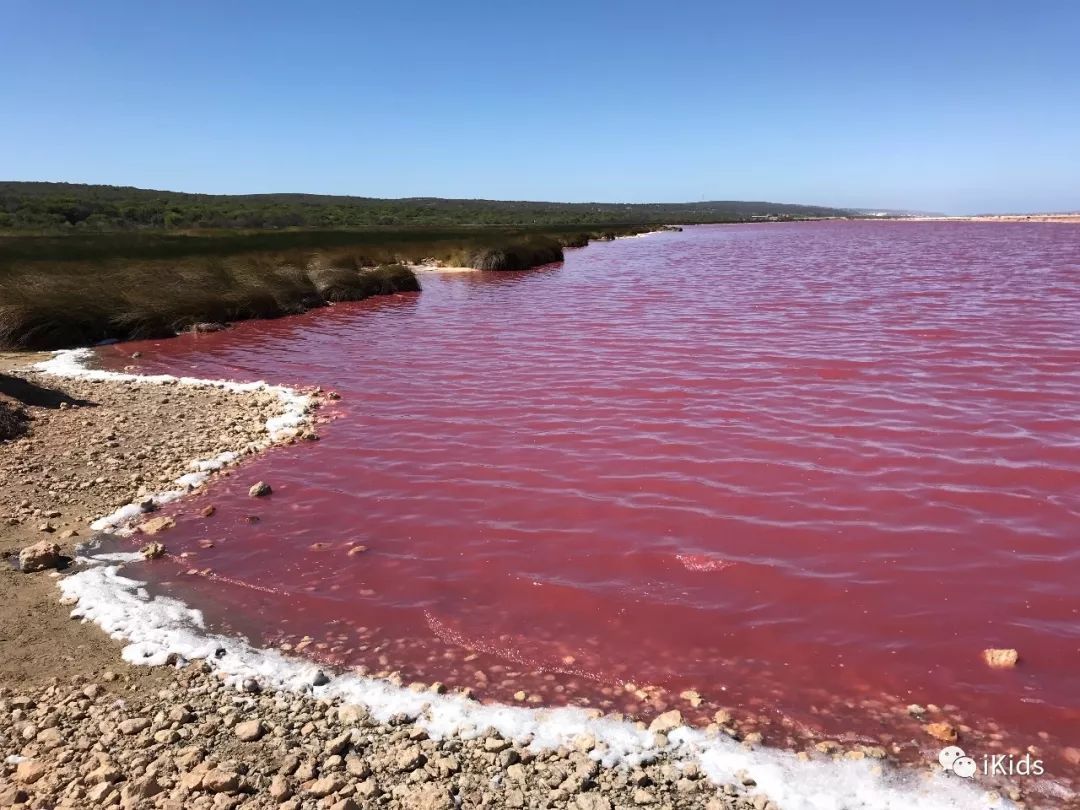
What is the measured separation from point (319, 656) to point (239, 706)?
69cm

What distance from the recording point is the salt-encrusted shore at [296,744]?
3469 millimetres

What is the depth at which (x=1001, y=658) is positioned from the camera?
4520 mm

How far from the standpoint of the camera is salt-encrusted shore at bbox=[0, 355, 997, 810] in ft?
11.4

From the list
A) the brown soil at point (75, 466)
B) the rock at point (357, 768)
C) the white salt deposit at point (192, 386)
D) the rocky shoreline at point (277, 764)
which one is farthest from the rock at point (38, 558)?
the rock at point (357, 768)

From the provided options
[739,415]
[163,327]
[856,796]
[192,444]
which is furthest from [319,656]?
[163,327]

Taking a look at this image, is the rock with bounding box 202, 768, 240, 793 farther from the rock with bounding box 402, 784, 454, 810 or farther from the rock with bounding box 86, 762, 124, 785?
the rock with bounding box 402, 784, 454, 810

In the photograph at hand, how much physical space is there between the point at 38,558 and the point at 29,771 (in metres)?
2.77

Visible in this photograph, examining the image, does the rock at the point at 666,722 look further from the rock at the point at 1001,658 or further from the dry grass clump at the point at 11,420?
the dry grass clump at the point at 11,420

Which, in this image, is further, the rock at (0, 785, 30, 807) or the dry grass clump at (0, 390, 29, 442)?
the dry grass clump at (0, 390, 29, 442)

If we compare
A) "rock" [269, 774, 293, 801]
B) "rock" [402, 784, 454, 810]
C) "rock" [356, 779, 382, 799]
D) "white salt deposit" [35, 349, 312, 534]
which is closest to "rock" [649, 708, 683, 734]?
"rock" [402, 784, 454, 810]

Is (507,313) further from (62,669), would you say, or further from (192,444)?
(62,669)

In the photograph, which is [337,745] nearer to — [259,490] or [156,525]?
[156,525]

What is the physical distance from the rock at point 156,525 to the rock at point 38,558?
0.78 metres

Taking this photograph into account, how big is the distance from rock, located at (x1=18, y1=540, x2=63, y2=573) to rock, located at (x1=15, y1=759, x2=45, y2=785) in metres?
2.61
